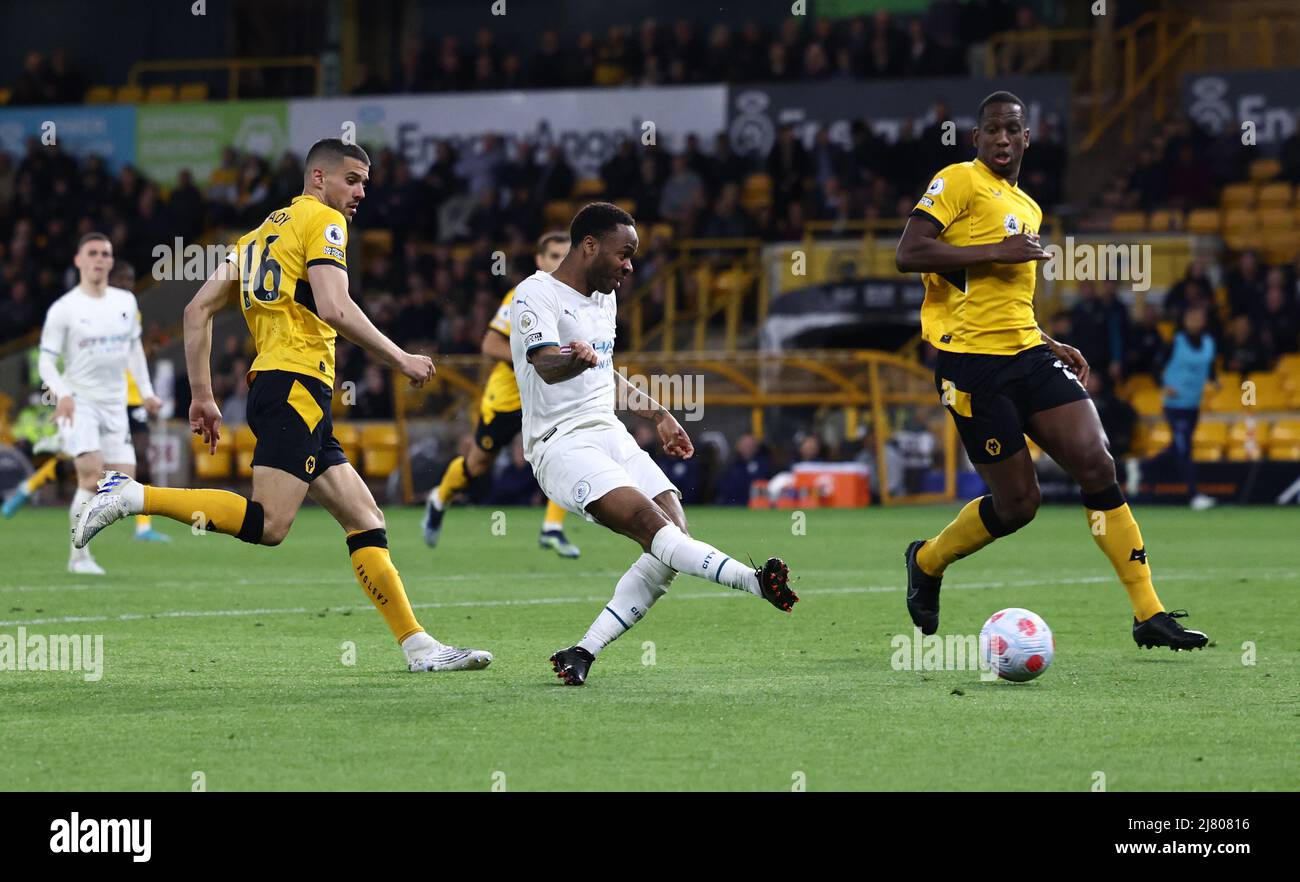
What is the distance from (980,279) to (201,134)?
989 inches

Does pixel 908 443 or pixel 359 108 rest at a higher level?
pixel 359 108

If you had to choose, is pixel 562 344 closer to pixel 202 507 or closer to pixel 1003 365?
pixel 202 507

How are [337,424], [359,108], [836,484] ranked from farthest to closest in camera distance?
1. [359,108]
2. [337,424]
3. [836,484]

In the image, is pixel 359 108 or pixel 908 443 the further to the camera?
pixel 359 108

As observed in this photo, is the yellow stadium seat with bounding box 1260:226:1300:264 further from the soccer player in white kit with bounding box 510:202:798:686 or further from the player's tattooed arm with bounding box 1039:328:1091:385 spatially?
the soccer player in white kit with bounding box 510:202:798:686

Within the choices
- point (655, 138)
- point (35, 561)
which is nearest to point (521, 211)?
point (655, 138)

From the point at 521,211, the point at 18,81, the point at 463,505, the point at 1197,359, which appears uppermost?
the point at 18,81

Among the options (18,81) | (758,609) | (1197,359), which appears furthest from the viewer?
(18,81)

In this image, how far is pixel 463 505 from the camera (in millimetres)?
24141

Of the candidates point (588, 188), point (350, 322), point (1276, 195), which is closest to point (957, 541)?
point (350, 322)

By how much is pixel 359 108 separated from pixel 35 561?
1733 centimetres

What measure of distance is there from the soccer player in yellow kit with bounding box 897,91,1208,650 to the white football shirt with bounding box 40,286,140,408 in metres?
7.54

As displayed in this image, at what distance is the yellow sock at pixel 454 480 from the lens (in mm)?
15148
